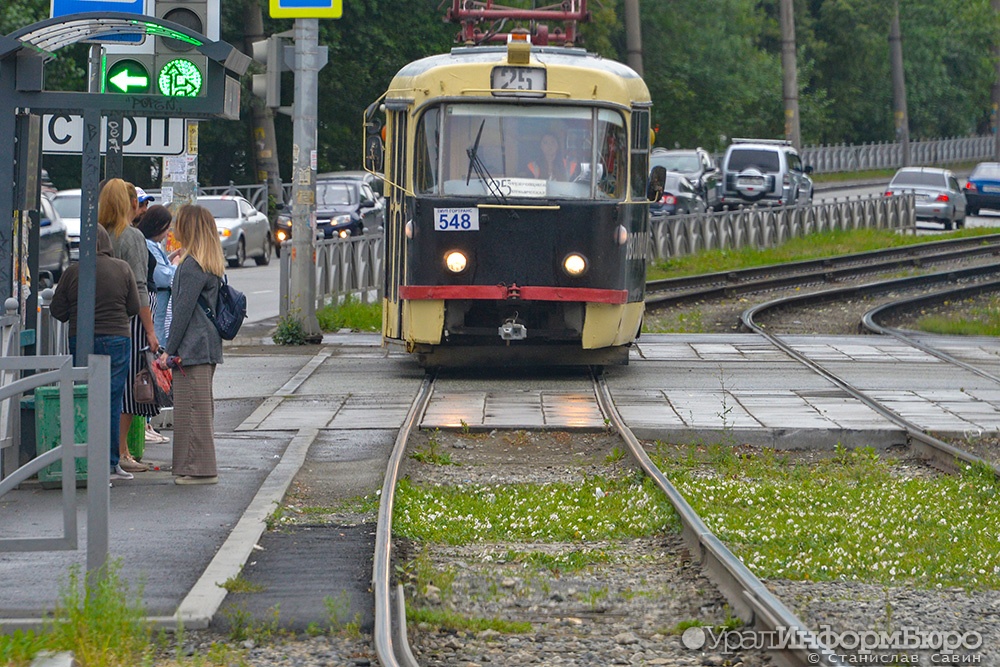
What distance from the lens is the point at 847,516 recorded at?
8922mm

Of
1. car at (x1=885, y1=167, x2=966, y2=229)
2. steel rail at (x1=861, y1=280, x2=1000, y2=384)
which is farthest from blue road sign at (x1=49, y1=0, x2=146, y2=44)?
car at (x1=885, y1=167, x2=966, y2=229)

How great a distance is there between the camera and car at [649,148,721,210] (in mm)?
41875

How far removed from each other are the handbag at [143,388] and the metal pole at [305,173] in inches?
333

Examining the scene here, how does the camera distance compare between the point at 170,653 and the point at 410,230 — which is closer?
the point at 170,653

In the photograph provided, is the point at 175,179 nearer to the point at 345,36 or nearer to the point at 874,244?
the point at 874,244

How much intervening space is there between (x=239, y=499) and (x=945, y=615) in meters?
4.16

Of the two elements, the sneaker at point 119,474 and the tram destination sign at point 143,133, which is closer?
the sneaker at point 119,474

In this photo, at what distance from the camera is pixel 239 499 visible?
937 cm

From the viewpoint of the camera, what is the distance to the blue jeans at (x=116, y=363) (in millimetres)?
9727

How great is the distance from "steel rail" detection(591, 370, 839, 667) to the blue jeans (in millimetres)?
3142

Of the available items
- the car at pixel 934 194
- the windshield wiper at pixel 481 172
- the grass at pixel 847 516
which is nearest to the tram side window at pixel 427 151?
the windshield wiper at pixel 481 172

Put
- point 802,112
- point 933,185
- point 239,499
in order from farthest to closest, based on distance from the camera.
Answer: point 802,112 → point 933,185 → point 239,499

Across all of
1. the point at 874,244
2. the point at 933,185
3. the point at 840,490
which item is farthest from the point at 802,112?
the point at 840,490

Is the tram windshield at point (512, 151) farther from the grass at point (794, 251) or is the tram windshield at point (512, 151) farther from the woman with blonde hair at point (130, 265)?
the grass at point (794, 251)
